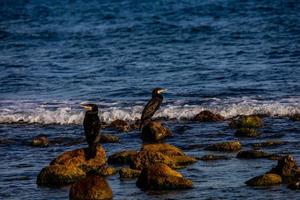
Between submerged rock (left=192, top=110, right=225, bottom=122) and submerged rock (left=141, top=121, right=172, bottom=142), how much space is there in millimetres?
2228

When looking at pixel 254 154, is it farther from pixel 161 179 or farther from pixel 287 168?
pixel 161 179

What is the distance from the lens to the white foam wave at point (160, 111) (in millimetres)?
24297

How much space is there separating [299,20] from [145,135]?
2643cm

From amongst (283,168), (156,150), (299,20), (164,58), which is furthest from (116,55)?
(283,168)

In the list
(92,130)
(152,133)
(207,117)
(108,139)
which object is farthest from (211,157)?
(207,117)

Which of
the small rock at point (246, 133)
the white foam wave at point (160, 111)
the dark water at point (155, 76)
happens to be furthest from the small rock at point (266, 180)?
the white foam wave at point (160, 111)

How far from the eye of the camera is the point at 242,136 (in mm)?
20500

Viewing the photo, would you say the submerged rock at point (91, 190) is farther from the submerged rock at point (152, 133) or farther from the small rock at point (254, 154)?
the submerged rock at point (152, 133)

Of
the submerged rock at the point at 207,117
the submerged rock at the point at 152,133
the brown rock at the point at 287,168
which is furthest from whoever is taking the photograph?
the submerged rock at the point at 207,117

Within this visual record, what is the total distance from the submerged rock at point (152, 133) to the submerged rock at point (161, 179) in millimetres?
5028

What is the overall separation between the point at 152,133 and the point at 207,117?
277cm

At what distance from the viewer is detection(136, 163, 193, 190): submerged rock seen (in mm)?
15328

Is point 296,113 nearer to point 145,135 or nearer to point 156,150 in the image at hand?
point 145,135

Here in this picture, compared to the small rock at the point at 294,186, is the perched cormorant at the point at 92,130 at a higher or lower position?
higher
